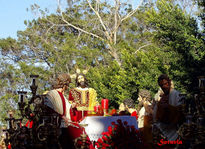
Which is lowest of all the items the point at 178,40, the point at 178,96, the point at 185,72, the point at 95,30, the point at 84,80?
the point at 178,96

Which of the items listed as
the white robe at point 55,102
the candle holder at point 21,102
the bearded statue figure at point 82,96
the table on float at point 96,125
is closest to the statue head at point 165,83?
the table on float at point 96,125

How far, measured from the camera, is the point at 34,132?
5.27 meters

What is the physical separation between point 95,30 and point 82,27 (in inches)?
61.7

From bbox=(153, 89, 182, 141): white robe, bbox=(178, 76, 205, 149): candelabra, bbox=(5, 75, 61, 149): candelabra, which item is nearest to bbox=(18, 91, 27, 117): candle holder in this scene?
bbox=(5, 75, 61, 149): candelabra

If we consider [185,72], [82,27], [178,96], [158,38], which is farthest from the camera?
[82,27]

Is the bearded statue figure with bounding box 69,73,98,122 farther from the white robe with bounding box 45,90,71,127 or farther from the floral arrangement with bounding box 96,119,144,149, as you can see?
the floral arrangement with bounding box 96,119,144,149

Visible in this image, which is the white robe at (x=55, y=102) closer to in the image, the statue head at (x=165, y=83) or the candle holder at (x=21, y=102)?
the candle holder at (x=21, y=102)

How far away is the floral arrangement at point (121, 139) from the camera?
5680 mm

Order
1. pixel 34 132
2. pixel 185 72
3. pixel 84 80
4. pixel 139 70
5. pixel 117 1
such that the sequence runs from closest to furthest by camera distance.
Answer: pixel 34 132 → pixel 84 80 → pixel 185 72 → pixel 139 70 → pixel 117 1

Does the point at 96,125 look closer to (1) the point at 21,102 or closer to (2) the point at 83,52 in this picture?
(1) the point at 21,102

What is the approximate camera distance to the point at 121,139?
574 cm

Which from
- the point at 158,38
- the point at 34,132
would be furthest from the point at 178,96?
the point at 158,38

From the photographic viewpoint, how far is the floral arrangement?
5.68 m

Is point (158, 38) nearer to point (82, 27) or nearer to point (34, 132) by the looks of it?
point (34, 132)
